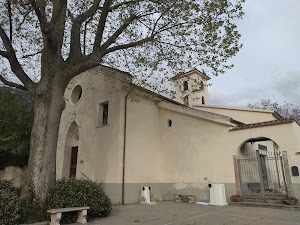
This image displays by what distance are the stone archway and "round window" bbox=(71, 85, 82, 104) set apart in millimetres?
1697

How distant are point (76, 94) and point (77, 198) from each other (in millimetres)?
Result: 10981

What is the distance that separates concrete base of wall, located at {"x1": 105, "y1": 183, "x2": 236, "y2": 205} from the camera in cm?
1302

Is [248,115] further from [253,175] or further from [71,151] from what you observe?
[71,151]

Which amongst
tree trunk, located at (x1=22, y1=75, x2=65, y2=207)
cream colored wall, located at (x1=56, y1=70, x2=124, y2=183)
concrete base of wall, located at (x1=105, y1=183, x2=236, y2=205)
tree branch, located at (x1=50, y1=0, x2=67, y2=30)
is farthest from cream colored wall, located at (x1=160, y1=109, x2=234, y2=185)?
tree branch, located at (x1=50, y1=0, x2=67, y2=30)

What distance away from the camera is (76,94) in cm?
1831

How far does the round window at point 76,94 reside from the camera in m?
18.0

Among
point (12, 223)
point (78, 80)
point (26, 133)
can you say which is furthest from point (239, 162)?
point (26, 133)

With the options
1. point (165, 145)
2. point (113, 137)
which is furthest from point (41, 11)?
point (165, 145)

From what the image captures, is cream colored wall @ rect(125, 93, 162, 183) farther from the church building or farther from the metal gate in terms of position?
the metal gate

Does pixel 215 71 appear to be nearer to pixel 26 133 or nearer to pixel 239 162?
pixel 239 162

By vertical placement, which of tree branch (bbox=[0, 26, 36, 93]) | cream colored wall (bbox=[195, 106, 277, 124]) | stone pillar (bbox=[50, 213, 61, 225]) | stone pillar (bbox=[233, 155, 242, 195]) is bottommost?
stone pillar (bbox=[50, 213, 61, 225])

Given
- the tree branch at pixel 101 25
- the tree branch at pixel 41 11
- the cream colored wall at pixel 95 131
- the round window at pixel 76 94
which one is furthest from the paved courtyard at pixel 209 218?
the round window at pixel 76 94

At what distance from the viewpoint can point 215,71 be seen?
34.4ft

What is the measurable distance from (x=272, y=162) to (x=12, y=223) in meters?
14.1
